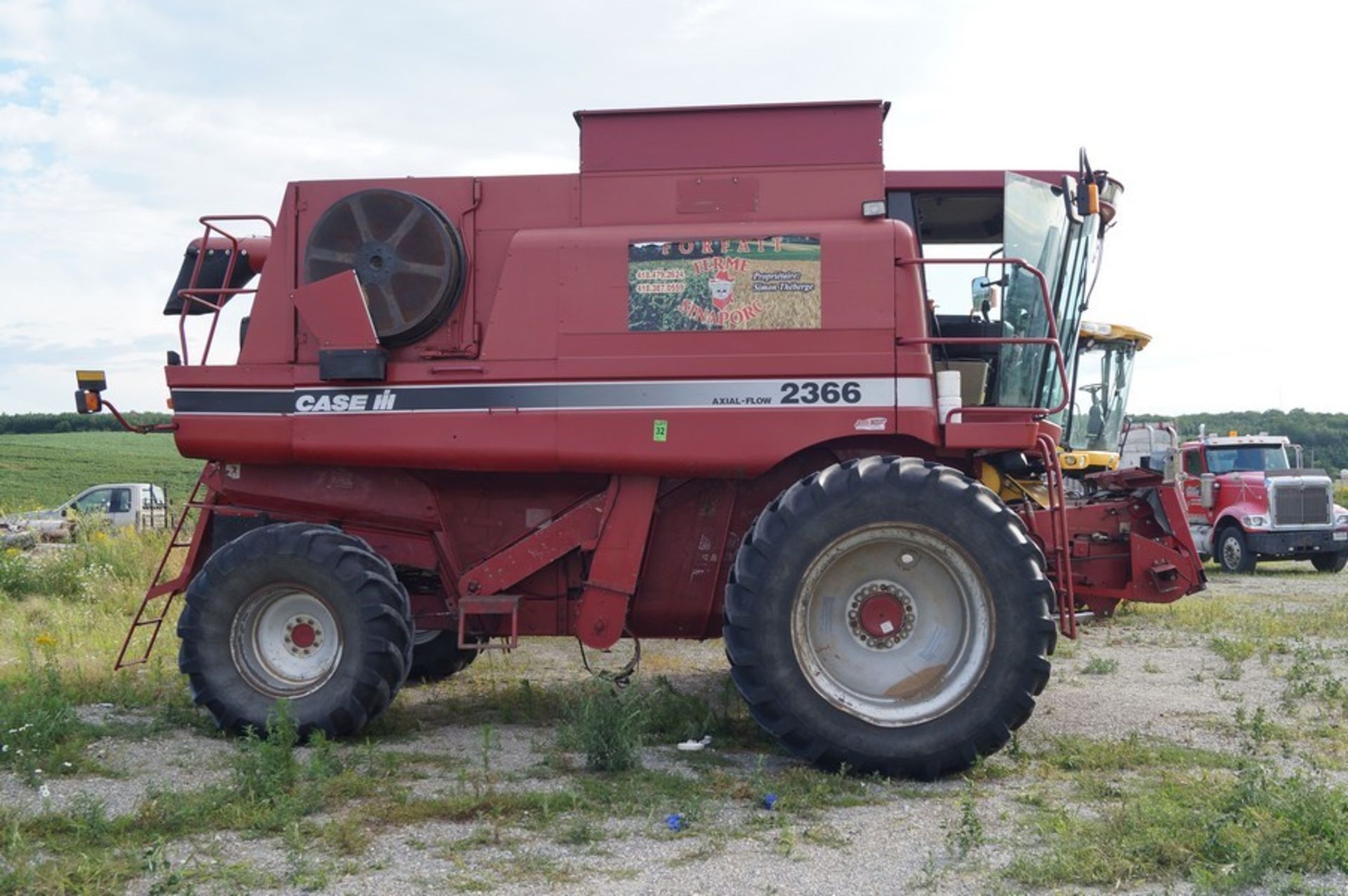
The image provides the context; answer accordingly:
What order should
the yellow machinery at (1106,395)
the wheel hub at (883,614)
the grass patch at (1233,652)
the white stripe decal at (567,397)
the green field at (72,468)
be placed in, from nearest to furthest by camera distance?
the wheel hub at (883,614) < the white stripe decal at (567,397) < the grass patch at (1233,652) < the yellow machinery at (1106,395) < the green field at (72,468)

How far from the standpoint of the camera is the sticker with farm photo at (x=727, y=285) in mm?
7199

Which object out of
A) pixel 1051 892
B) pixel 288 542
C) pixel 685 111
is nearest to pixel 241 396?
pixel 288 542

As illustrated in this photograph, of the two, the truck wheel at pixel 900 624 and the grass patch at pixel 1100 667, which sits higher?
the truck wheel at pixel 900 624

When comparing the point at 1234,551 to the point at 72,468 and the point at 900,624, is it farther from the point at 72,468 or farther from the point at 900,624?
the point at 72,468

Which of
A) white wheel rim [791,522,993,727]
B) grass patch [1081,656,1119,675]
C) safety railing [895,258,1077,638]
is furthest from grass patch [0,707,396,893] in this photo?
grass patch [1081,656,1119,675]

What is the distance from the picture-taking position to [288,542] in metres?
7.32

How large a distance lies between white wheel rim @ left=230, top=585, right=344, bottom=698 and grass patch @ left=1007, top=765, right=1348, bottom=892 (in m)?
4.19

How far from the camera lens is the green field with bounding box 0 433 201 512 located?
36906 mm

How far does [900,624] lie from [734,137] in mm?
3126

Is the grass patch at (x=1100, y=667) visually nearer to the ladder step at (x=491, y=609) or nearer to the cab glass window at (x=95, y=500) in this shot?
the ladder step at (x=491, y=609)

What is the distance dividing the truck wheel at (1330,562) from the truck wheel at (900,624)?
58.0 ft

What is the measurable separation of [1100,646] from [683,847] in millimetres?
7486

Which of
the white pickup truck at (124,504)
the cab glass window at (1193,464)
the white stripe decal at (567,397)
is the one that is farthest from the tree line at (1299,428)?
the white stripe decal at (567,397)

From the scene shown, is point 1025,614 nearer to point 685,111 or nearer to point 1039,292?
point 1039,292
